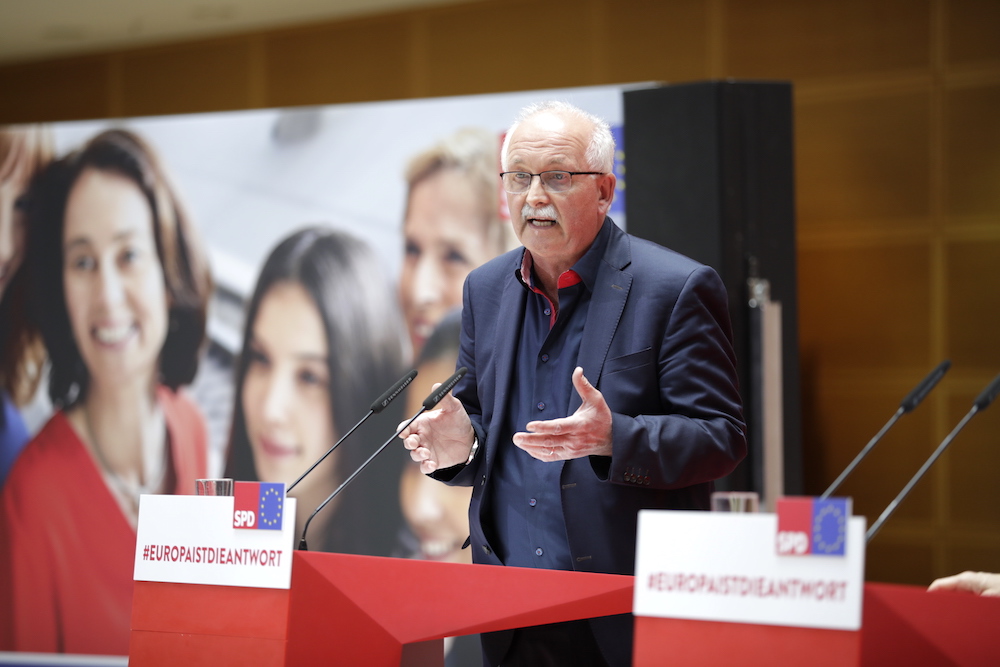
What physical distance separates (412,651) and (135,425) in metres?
3.16

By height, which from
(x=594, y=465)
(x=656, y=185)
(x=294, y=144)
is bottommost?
(x=594, y=465)

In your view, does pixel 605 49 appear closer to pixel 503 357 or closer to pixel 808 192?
pixel 808 192

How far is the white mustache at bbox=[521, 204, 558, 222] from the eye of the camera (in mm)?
1870

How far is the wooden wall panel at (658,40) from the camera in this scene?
4570mm

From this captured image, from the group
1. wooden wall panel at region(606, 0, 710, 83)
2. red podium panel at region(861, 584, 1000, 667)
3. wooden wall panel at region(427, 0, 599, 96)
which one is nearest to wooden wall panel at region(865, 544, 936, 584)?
wooden wall panel at region(606, 0, 710, 83)

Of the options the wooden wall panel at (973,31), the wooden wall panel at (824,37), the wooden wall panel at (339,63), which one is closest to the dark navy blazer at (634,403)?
the wooden wall panel at (824,37)

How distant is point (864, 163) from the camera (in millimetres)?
4289

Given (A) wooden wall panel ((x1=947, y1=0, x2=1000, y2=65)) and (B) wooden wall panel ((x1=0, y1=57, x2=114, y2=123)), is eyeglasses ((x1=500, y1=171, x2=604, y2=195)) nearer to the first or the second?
(A) wooden wall panel ((x1=947, y1=0, x2=1000, y2=65))

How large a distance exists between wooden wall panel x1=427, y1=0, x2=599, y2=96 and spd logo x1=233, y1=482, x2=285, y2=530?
3831 millimetres

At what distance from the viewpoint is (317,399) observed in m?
4.00

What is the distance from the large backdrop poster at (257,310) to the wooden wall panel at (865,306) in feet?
4.84

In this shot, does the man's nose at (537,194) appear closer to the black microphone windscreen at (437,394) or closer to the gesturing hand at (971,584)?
the black microphone windscreen at (437,394)

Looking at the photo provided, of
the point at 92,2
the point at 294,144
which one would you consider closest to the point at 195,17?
the point at 92,2

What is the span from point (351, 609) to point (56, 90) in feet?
18.2
